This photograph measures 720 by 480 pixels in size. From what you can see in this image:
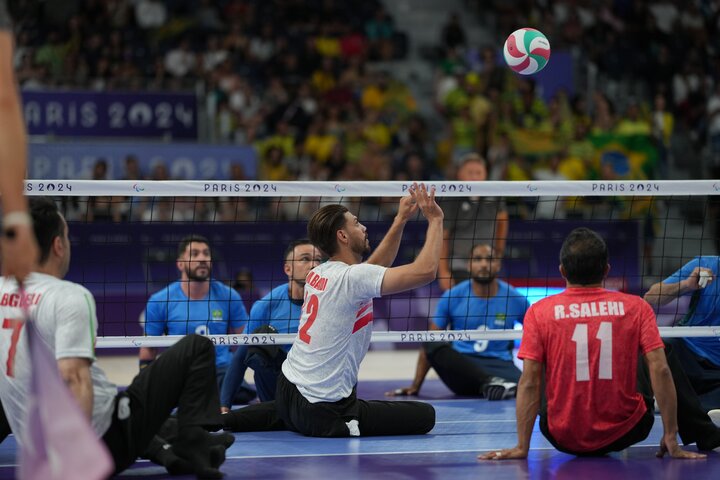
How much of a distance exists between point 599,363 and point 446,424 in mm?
2198

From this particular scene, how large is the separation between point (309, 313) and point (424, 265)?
105cm

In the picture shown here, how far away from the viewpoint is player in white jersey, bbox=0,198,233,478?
4867mm

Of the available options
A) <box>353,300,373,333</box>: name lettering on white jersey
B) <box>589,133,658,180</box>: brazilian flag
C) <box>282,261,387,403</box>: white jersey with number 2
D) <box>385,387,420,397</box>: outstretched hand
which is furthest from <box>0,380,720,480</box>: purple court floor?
<box>589,133,658,180</box>: brazilian flag

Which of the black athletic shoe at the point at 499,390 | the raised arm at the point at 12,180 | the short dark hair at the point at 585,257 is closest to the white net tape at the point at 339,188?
the short dark hair at the point at 585,257

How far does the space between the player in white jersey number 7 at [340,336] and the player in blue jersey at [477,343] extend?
2.24 metres

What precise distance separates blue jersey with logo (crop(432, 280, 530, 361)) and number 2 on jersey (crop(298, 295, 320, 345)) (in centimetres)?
283

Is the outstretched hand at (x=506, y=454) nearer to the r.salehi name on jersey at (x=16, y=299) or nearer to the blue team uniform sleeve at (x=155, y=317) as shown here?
the r.salehi name on jersey at (x=16, y=299)

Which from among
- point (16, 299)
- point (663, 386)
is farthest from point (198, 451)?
point (663, 386)

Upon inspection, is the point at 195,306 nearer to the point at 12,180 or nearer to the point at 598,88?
the point at 12,180

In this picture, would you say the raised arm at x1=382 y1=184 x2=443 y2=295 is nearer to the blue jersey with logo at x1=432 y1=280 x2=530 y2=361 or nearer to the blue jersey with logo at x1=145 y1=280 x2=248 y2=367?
the blue jersey with logo at x1=145 y1=280 x2=248 y2=367

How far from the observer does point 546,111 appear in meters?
19.7

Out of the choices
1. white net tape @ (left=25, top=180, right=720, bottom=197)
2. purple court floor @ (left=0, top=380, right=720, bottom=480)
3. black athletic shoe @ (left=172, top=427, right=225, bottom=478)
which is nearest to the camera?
black athletic shoe @ (left=172, top=427, right=225, bottom=478)

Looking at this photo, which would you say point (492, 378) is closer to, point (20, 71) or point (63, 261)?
point (63, 261)

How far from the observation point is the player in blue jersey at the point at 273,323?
8180mm
